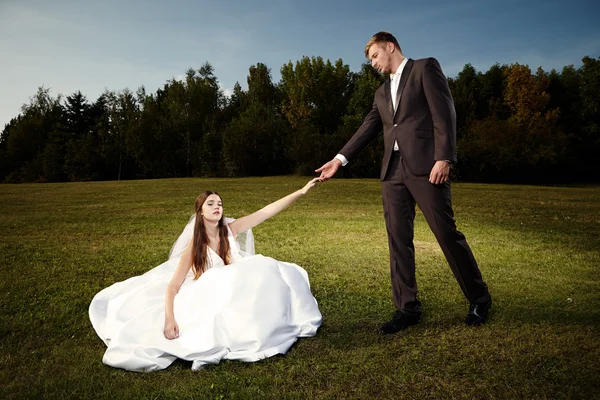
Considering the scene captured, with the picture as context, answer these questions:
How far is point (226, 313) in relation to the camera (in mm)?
3596

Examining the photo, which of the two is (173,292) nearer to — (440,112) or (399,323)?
(399,323)

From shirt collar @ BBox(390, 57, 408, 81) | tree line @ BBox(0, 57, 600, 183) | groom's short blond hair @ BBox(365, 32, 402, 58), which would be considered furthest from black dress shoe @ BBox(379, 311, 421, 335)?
tree line @ BBox(0, 57, 600, 183)

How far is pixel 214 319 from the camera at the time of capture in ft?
11.6

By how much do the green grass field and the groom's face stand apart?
2.42 meters

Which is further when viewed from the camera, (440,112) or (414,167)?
(414,167)

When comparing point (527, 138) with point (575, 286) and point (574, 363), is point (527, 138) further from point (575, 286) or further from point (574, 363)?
point (574, 363)

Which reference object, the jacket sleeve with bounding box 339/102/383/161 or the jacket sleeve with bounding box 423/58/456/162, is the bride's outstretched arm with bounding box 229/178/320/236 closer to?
the jacket sleeve with bounding box 339/102/383/161

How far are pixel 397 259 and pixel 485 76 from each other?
45.9 m

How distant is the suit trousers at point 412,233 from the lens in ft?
12.4

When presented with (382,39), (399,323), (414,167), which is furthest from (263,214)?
(382,39)

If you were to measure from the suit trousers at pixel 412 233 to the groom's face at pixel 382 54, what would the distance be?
0.79m

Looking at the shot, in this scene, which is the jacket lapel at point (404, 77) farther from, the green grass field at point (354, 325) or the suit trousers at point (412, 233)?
the green grass field at point (354, 325)

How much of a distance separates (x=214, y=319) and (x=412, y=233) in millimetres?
1941

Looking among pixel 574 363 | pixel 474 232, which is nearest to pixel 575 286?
pixel 574 363
